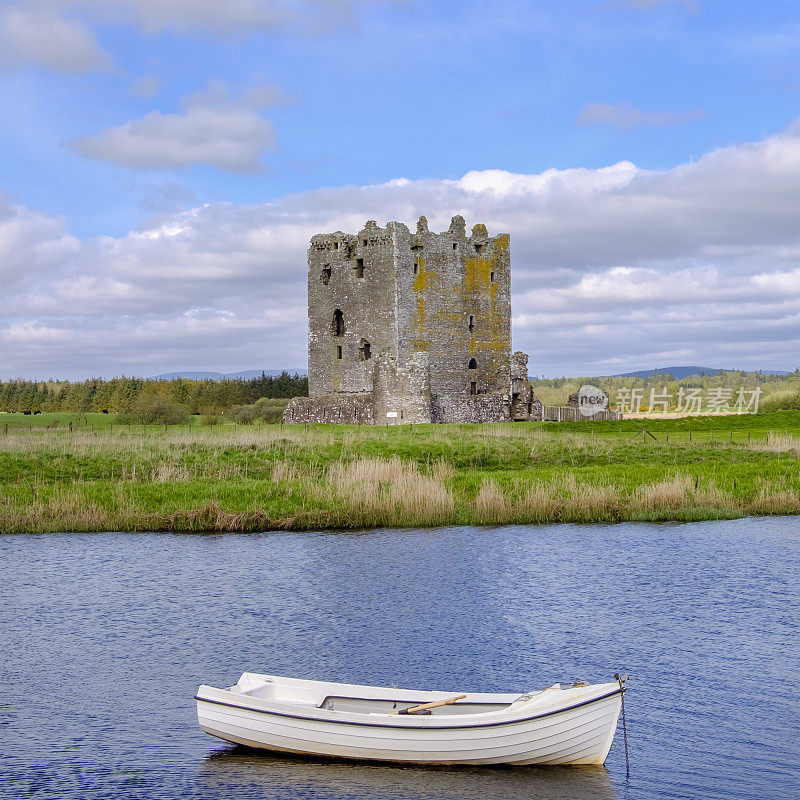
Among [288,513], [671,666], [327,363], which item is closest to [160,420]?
[327,363]

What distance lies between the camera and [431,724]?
32.1 feet

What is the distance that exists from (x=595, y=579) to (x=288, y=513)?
972cm

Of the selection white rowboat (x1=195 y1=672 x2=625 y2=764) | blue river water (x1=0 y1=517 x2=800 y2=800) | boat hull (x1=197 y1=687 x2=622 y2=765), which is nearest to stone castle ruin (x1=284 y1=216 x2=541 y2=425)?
blue river water (x1=0 y1=517 x2=800 y2=800)

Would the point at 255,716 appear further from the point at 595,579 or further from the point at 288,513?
the point at 288,513

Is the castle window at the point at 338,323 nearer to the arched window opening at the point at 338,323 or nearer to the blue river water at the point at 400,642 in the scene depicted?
the arched window opening at the point at 338,323

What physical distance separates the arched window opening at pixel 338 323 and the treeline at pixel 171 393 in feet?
53.9

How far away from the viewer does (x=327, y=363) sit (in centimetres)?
5947

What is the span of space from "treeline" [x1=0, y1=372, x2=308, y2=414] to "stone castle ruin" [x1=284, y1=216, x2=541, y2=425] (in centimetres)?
1711

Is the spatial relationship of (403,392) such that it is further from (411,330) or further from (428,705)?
(428,705)

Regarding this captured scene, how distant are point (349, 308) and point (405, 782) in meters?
49.4

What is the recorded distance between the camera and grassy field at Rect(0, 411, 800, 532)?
26109mm

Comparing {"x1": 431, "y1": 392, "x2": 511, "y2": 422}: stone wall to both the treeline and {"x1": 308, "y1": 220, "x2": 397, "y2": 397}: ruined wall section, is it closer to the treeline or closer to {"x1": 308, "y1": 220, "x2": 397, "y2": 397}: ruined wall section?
{"x1": 308, "y1": 220, "x2": 397, "y2": 397}: ruined wall section

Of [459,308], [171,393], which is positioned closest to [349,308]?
[459,308]

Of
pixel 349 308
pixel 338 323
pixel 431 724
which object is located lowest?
pixel 431 724
